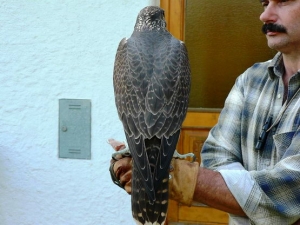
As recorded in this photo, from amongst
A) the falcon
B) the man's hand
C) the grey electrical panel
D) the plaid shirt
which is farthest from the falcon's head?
the grey electrical panel

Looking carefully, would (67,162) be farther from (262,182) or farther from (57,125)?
(262,182)

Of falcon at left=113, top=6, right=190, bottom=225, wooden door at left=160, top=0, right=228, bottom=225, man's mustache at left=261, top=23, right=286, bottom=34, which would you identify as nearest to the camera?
falcon at left=113, top=6, right=190, bottom=225

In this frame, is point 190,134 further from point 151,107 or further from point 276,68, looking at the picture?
point 151,107

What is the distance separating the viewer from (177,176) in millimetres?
3053

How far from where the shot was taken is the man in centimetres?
299

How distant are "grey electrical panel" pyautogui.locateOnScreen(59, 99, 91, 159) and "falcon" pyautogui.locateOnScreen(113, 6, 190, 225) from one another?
1.56 metres

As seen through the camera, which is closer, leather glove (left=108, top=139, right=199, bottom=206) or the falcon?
the falcon

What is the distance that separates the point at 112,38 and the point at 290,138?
2.27m

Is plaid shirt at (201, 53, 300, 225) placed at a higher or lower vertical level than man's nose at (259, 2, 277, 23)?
lower

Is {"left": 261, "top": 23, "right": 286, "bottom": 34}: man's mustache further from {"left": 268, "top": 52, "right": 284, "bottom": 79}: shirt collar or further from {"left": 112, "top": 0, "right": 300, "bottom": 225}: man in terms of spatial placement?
{"left": 268, "top": 52, "right": 284, "bottom": 79}: shirt collar

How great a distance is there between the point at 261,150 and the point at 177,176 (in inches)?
19.7

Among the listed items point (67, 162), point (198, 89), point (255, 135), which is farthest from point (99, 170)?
point (255, 135)

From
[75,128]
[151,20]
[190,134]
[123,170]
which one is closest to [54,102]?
[75,128]

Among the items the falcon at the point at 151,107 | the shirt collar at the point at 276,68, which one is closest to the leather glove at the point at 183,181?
the falcon at the point at 151,107
